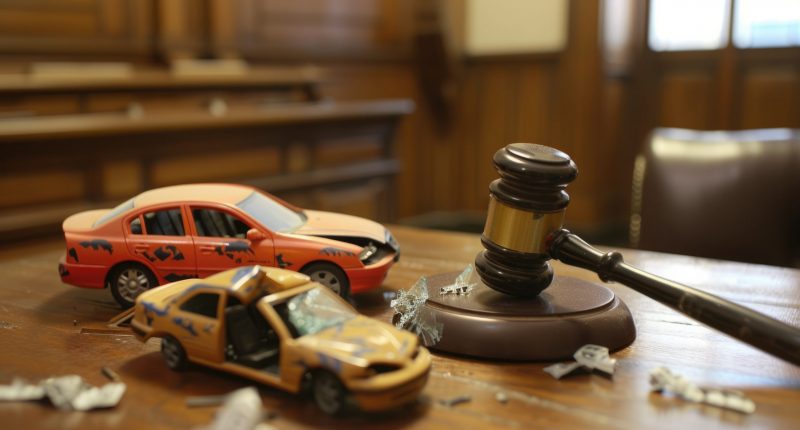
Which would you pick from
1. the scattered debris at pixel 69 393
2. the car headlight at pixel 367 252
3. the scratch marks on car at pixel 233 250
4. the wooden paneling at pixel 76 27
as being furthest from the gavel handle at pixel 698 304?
the wooden paneling at pixel 76 27

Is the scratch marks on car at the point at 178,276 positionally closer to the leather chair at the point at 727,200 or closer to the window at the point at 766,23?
the leather chair at the point at 727,200

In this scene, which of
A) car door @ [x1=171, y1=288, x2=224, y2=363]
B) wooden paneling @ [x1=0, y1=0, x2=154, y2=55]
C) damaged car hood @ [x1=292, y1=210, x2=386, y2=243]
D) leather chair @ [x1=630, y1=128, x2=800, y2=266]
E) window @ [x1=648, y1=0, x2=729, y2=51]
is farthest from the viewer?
window @ [x1=648, y1=0, x2=729, y2=51]

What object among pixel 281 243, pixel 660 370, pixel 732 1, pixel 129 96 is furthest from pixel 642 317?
pixel 732 1

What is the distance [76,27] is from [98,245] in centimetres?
216

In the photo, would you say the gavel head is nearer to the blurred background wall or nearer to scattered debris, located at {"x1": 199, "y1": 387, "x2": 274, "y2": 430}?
scattered debris, located at {"x1": 199, "y1": 387, "x2": 274, "y2": 430}

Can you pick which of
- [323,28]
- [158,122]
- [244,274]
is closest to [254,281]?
[244,274]

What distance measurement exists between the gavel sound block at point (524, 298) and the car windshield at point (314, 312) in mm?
137

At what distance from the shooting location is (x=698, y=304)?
657mm

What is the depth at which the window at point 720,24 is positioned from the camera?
395cm

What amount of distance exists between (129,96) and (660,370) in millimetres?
2258

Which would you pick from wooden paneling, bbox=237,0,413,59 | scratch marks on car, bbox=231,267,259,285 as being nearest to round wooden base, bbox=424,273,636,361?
scratch marks on car, bbox=231,267,259,285

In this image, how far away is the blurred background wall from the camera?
6.49 feet

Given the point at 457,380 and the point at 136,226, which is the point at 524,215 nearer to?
the point at 457,380

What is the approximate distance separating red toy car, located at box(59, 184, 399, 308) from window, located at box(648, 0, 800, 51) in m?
3.85
